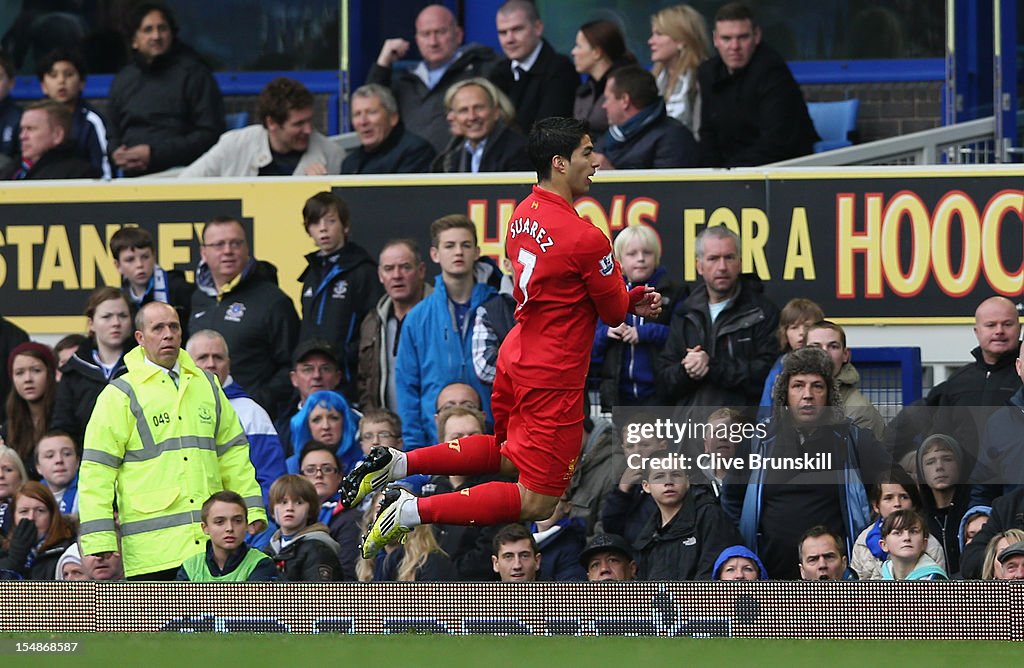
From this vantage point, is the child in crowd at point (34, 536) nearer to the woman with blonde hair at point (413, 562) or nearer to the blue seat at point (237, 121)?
the woman with blonde hair at point (413, 562)

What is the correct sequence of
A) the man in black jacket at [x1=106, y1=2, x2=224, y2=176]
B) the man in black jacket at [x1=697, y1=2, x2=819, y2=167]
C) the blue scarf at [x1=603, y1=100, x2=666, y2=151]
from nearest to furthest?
the blue scarf at [x1=603, y1=100, x2=666, y2=151] < the man in black jacket at [x1=697, y1=2, x2=819, y2=167] < the man in black jacket at [x1=106, y1=2, x2=224, y2=176]

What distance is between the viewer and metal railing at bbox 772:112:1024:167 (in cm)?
1224

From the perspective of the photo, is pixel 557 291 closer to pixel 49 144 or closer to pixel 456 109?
pixel 456 109

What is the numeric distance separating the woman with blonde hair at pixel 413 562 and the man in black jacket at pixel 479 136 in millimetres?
2856

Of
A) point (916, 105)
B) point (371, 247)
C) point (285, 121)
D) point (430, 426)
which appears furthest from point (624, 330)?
point (916, 105)

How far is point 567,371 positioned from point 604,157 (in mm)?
3924

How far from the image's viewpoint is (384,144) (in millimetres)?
12055

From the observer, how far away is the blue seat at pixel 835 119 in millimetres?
13609

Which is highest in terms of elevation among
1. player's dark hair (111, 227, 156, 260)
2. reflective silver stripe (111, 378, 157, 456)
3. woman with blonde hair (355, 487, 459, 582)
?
Result: player's dark hair (111, 227, 156, 260)

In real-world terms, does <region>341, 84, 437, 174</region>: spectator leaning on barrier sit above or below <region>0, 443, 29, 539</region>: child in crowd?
above

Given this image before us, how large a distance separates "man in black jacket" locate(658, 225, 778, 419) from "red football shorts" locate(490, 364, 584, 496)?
2.12m

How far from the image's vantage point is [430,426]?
10.6 m

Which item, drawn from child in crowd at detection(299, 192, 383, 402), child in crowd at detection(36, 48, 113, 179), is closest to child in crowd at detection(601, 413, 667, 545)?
child in crowd at detection(299, 192, 383, 402)

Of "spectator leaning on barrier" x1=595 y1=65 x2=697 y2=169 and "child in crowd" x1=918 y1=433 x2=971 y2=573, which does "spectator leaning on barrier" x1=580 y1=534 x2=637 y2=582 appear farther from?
"spectator leaning on barrier" x1=595 y1=65 x2=697 y2=169
